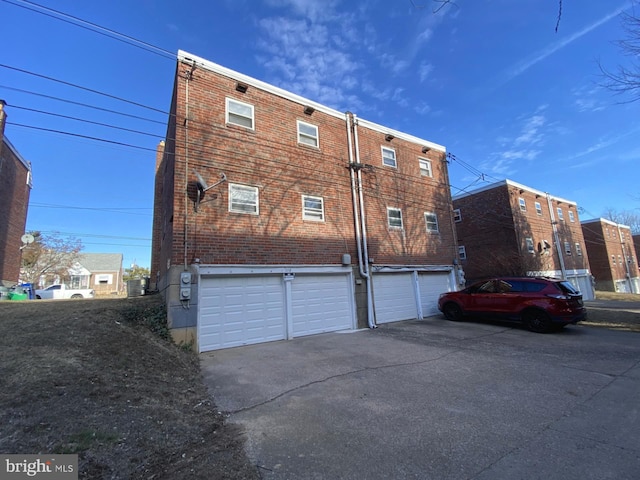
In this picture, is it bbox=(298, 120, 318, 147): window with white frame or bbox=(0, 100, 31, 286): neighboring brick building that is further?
bbox=(0, 100, 31, 286): neighboring brick building

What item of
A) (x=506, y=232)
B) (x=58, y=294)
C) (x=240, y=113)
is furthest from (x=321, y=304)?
(x=58, y=294)

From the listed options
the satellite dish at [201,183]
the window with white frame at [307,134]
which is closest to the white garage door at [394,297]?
the window with white frame at [307,134]

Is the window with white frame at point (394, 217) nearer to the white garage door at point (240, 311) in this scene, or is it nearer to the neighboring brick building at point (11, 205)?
the white garage door at point (240, 311)

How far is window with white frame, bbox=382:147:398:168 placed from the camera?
13.6 metres

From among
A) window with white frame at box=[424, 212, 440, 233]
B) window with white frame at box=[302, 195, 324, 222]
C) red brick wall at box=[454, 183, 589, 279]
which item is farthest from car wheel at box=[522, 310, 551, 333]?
red brick wall at box=[454, 183, 589, 279]

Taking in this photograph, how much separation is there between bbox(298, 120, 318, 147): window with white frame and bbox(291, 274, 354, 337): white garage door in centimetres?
496

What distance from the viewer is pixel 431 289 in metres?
13.7

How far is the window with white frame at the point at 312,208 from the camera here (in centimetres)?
1067

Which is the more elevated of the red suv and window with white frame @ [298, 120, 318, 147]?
window with white frame @ [298, 120, 318, 147]

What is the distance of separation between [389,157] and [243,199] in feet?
24.4

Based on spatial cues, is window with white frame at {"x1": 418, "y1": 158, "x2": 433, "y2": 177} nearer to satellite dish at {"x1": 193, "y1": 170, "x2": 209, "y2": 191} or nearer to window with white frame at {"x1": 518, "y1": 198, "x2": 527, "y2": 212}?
satellite dish at {"x1": 193, "y1": 170, "x2": 209, "y2": 191}

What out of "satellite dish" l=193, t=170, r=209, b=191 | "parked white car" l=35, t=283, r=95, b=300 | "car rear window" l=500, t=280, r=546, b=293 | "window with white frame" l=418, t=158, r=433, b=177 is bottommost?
"car rear window" l=500, t=280, r=546, b=293

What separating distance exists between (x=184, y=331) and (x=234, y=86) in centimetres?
759

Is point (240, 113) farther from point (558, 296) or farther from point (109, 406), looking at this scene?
point (558, 296)
